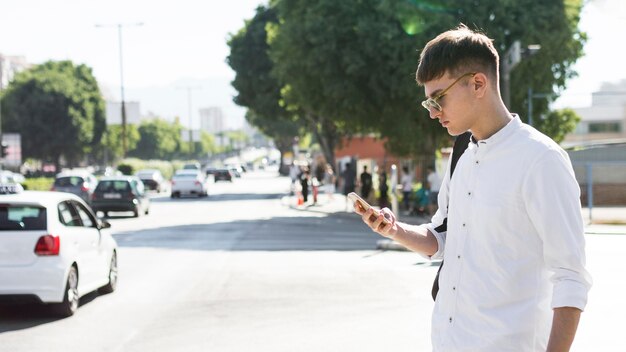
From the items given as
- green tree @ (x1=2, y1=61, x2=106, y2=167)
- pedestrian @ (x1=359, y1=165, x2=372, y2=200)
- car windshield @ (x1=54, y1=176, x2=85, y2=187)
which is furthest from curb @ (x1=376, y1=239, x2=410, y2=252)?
green tree @ (x1=2, y1=61, x2=106, y2=167)

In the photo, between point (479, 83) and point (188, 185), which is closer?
point (479, 83)

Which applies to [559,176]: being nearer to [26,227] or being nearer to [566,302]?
[566,302]

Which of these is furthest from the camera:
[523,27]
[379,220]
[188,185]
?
[188,185]

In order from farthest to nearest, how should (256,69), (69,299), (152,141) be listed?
(152,141) < (256,69) < (69,299)

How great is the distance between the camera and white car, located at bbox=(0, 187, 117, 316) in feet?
34.8

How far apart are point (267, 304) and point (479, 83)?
8.62m

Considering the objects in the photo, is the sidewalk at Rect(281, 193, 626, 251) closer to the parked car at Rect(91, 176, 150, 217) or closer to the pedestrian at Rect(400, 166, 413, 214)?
the pedestrian at Rect(400, 166, 413, 214)

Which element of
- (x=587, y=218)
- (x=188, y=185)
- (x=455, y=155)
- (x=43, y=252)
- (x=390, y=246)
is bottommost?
(x=188, y=185)

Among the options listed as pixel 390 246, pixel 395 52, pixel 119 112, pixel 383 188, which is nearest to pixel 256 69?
pixel 119 112

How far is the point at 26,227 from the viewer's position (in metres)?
10.9

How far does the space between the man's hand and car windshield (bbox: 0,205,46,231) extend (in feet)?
26.0

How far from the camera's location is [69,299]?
10859 millimetres

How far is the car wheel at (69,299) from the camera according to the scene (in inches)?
425

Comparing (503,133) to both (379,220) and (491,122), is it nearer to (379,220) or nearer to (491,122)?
(491,122)
